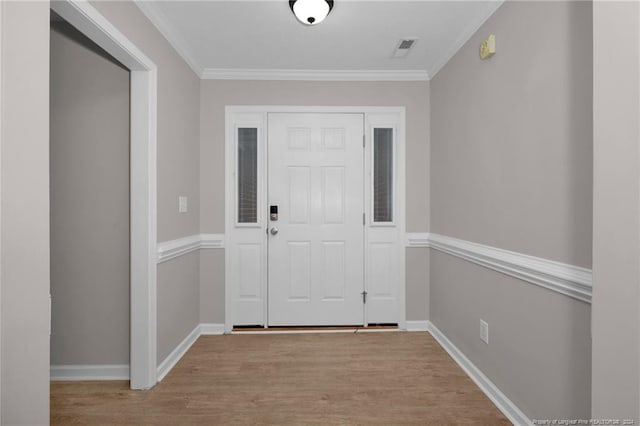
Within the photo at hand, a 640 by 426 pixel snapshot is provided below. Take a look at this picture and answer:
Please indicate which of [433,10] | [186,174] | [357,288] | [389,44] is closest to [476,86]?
[433,10]

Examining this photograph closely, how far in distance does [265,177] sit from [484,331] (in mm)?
2276

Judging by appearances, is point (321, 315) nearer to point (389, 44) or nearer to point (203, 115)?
point (203, 115)

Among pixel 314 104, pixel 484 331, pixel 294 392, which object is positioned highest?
pixel 314 104

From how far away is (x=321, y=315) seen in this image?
3416 millimetres

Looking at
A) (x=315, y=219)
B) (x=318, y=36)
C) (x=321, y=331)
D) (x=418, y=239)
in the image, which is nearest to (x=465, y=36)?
(x=318, y=36)

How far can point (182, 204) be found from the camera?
2840 millimetres

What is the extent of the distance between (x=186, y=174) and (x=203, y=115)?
721mm

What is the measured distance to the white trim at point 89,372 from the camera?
7.79ft

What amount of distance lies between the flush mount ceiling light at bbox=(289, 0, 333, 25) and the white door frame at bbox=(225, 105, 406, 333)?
46.2 inches

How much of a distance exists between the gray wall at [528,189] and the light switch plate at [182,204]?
7.39 ft

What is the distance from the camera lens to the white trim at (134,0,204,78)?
2.20 m

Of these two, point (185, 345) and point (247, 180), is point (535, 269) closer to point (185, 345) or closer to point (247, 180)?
point (247, 180)

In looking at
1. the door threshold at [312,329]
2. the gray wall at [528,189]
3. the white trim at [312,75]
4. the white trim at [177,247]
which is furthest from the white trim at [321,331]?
the white trim at [312,75]

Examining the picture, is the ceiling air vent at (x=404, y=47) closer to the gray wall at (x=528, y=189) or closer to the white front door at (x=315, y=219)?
the gray wall at (x=528, y=189)
